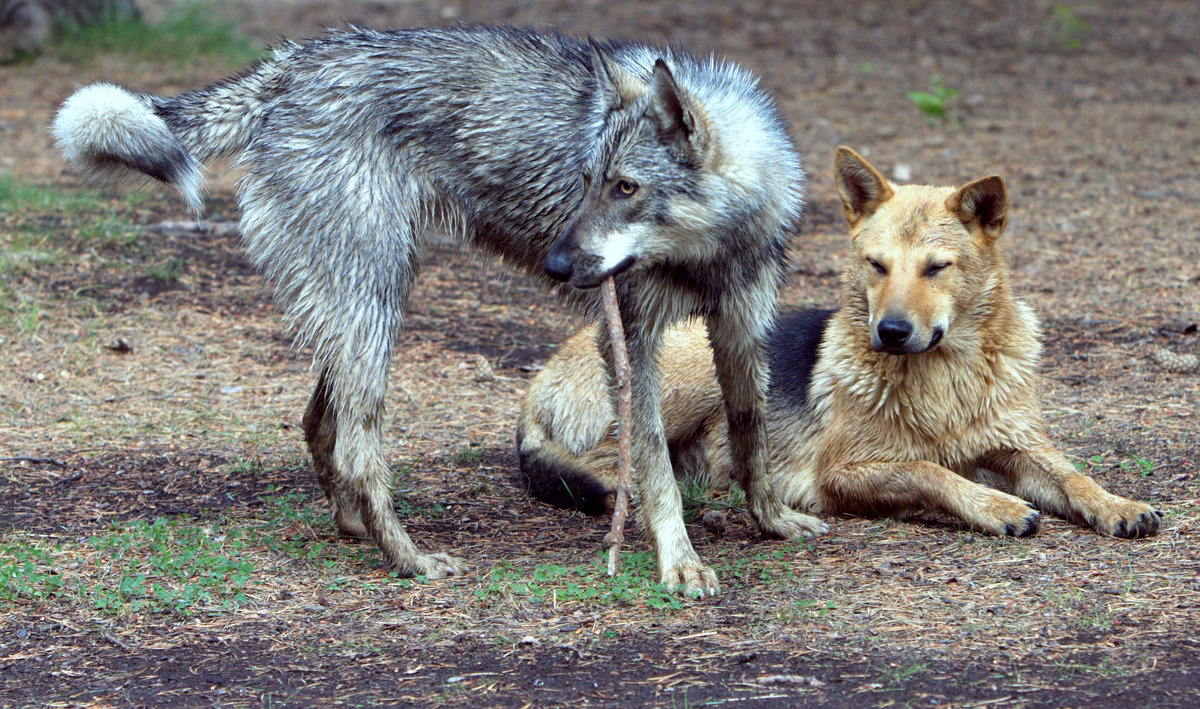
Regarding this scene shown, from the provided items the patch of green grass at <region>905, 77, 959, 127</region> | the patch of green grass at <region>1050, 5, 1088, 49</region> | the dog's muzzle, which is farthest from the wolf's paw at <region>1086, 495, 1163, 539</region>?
the patch of green grass at <region>1050, 5, 1088, 49</region>

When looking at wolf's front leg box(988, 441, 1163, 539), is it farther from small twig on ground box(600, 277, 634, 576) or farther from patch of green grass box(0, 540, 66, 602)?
patch of green grass box(0, 540, 66, 602)

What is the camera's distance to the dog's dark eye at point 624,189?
163 inches

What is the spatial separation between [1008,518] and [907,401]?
0.68 metres

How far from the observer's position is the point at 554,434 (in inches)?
221

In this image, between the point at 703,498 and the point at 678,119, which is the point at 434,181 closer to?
the point at 678,119

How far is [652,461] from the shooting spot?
4.46 metres

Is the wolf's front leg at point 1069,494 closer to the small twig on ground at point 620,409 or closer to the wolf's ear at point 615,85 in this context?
the small twig on ground at point 620,409

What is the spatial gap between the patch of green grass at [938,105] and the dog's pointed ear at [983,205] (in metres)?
7.32

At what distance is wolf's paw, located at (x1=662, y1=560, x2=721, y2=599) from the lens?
417 centimetres

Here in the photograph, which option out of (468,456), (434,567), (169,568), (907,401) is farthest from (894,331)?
(169,568)

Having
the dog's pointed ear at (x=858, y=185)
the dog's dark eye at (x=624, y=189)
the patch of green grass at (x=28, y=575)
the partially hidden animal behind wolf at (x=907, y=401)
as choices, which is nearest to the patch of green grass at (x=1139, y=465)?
the partially hidden animal behind wolf at (x=907, y=401)

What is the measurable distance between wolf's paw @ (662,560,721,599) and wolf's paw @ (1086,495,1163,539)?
1.58m

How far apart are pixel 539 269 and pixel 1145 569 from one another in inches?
101

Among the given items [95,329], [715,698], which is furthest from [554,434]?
[95,329]
